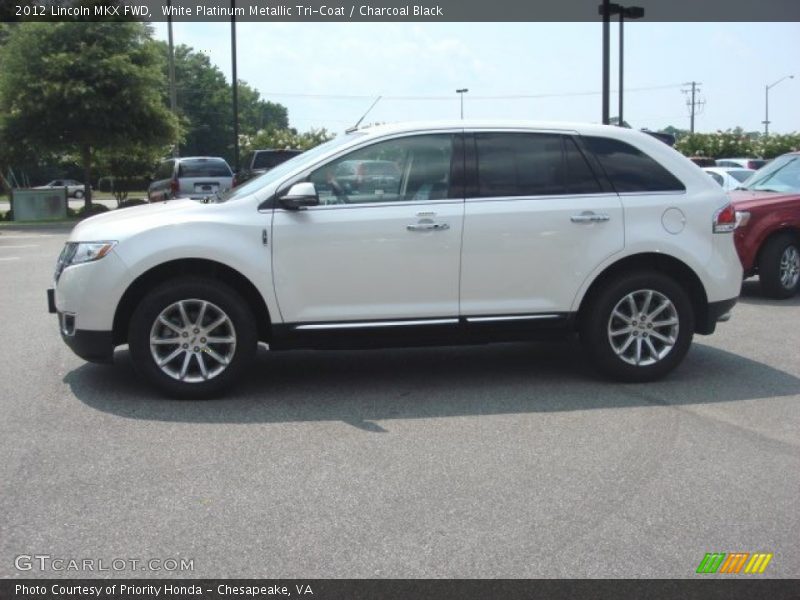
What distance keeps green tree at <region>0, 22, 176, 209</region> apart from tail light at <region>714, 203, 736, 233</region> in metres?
23.1

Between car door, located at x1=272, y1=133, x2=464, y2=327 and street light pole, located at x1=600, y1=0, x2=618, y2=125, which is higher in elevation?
street light pole, located at x1=600, y1=0, x2=618, y2=125

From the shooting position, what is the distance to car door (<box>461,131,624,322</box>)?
21.4ft

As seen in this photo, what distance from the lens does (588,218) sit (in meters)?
6.65

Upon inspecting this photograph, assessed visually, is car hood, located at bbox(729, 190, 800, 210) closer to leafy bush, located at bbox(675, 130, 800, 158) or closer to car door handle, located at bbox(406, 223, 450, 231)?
car door handle, located at bbox(406, 223, 450, 231)

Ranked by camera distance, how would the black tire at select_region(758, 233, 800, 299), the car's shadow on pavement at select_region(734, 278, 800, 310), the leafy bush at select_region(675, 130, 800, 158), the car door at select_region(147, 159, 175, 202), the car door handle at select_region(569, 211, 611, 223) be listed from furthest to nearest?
1. the leafy bush at select_region(675, 130, 800, 158)
2. the car door at select_region(147, 159, 175, 202)
3. the black tire at select_region(758, 233, 800, 299)
4. the car's shadow on pavement at select_region(734, 278, 800, 310)
5. the car door handle at select_region(569, 211, 611, 223)

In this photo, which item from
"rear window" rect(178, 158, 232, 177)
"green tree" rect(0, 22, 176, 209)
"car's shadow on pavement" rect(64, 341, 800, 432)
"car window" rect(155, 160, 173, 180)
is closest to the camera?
"car's shadow on pavement" rect(64, 341, 800, 432)

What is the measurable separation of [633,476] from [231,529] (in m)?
2.13

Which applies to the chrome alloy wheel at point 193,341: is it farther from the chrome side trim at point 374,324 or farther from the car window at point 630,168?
the car window at point 630,168

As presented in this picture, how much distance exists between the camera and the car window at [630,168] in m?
6.84

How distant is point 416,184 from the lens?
6562mm

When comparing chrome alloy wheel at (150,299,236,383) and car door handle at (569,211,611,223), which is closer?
chrome alloy wheel at (150,299,236,383)

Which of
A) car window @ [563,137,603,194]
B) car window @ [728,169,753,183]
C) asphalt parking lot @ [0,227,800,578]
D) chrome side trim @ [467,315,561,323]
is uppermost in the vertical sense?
car window @ [728,169,753,183]

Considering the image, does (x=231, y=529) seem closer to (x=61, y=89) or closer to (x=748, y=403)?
(x=748, y=403)
